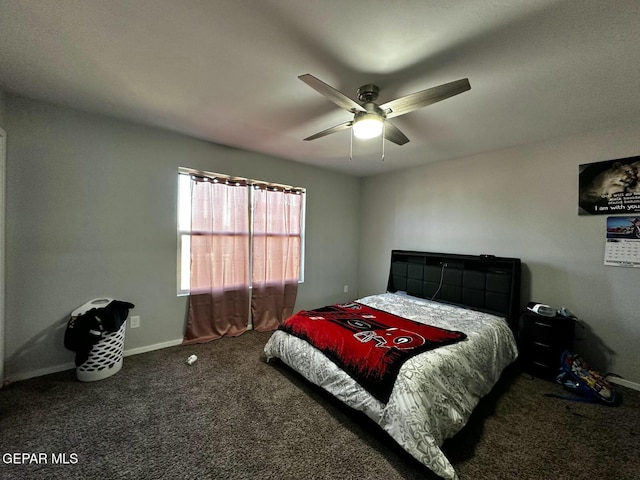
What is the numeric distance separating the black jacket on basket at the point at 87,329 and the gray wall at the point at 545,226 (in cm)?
384

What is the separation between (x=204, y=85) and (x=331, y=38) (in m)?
1.09

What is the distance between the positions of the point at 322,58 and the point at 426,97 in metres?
0.71

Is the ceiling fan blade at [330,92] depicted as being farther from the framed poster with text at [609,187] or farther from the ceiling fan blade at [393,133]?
the framed poster with text at [609,187]

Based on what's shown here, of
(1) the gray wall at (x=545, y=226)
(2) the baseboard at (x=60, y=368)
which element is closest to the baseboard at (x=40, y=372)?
(2) the baseboard at (x=60, y=368)

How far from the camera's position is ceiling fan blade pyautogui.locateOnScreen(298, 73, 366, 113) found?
4.70 ft

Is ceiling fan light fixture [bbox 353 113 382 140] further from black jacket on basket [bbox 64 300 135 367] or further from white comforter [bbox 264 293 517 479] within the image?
black jacket on basket [bbox 64 300 135 367]

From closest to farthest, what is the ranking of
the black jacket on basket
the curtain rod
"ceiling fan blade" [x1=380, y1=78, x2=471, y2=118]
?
"ceiling fan blade" [x1=380, y1=78, x2=471, y2=118] < the black jacket on basket < the curtain rod

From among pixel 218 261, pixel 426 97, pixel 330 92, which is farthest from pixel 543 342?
pixel 218 261

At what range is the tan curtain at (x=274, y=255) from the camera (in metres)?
3.66

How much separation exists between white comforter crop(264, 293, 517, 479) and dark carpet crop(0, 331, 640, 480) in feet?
0.57

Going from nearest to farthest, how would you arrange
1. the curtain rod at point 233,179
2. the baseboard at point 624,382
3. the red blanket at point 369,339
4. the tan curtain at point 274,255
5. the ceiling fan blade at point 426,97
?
the ceiling fan blade at point 426,97, the red blanket at point 369,339, the baseboard at point 624,382, the curtain rod at point 233,179, the tan curtain at point 274,255

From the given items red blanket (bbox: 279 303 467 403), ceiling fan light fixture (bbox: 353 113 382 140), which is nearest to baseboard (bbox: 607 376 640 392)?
red blanket (bbox: 279 303 467 403)

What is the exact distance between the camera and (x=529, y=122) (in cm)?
248

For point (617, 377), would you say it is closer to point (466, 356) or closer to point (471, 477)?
point (466, 356)
